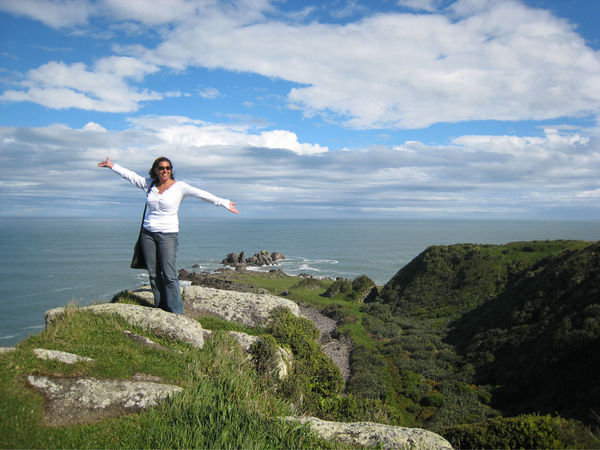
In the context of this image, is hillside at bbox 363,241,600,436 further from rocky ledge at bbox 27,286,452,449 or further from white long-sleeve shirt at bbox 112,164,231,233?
white long-sleeve shirt at bbox 112,164,231,233

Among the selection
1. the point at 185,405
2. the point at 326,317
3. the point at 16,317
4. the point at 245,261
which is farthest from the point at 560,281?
the point at 245,261

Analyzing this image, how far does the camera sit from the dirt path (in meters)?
25.8

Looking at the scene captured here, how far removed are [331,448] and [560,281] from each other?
1163 inches

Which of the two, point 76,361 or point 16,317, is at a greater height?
point 76,361

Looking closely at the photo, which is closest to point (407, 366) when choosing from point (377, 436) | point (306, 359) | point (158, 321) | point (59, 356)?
point (306, 359)

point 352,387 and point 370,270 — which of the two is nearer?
point 352,387

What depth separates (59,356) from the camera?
5801 millimetres

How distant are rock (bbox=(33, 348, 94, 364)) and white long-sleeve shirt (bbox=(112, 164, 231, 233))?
295 centimetres

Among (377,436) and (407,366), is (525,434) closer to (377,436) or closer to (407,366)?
(377,436)

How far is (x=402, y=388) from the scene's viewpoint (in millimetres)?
21328

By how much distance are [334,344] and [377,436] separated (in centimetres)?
2584

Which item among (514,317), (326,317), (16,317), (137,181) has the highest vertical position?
(137,181)

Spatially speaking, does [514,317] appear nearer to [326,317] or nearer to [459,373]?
[459,373]

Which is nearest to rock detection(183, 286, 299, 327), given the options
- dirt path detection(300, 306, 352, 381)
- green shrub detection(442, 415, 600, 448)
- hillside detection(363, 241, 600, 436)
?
green shrub detection(442, 415, 600, 448)
